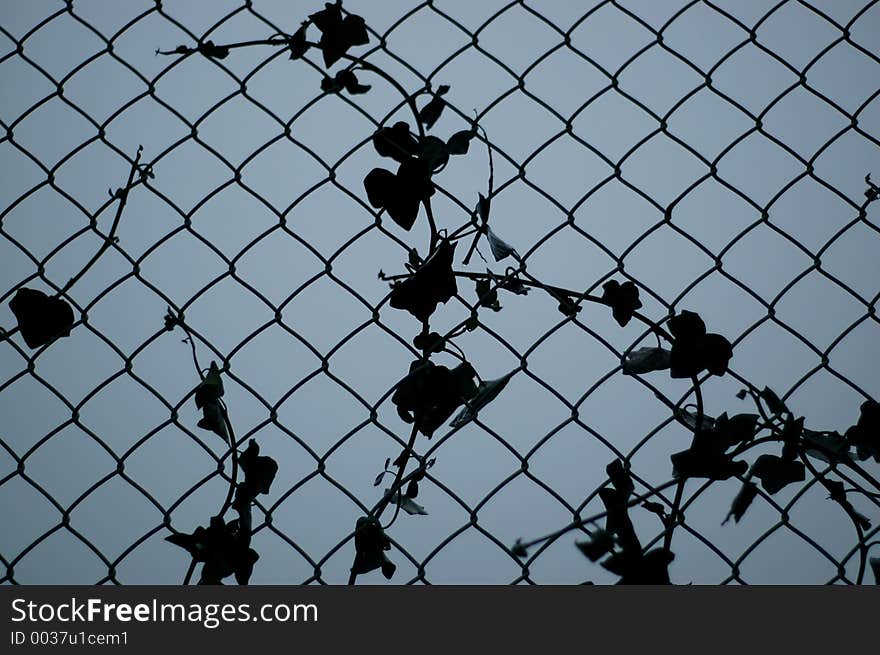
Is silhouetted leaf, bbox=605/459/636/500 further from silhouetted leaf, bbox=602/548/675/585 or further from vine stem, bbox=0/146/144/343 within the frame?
vine stem, bbox=0/146/144/343

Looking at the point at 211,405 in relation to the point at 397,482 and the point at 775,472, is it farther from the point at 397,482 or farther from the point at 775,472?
the point at 775,472

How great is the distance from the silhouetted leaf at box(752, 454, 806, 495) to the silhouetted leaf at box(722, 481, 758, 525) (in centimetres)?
2

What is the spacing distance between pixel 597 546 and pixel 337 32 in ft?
2.32

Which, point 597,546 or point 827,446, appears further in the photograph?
point 827,446

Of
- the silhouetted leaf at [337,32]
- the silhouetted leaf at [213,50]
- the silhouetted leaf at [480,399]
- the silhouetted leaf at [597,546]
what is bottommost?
the silhouetted leaf at [597,546]

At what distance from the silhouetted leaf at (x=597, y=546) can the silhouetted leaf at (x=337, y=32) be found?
0.67 m

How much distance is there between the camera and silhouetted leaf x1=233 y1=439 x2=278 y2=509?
1.09 meters

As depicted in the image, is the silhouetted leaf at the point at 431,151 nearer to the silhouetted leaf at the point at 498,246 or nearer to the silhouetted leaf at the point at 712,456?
the silhouetted leaf at the point at 498,246

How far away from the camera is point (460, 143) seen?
1099 mm

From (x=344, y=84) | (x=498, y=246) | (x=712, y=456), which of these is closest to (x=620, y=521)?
(x=712, y=456)

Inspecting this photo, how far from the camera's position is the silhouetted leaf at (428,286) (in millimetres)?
1112

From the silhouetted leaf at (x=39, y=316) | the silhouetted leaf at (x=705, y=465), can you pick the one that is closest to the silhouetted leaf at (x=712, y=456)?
the silhouetted leaf at (x=705, y=465)
